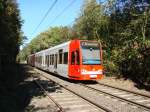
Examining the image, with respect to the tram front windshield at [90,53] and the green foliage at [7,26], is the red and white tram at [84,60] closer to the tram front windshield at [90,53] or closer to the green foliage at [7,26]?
the tram front windshield at [90,53]

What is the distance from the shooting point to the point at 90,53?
67.5 ft

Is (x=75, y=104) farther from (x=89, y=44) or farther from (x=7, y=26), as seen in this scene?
(x=7, y=26)

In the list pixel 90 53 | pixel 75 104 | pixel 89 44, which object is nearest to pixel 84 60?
pixel 90 53

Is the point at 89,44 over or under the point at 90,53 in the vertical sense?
over

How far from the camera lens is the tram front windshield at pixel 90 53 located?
20.3 meters

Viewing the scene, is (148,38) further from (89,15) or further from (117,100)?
(89,15)

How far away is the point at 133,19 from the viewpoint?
21.5 m

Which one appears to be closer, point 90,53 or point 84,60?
point 84,60

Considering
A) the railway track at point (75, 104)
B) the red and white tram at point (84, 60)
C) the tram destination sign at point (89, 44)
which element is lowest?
the railway track at point (75, 104)

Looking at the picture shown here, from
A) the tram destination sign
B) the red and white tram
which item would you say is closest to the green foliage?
the red and white tram

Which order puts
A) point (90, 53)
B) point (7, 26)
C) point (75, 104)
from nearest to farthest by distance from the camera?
point (75, 104), point (7, 26), point (90, 53)

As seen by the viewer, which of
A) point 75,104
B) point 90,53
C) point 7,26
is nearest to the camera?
point 75,104

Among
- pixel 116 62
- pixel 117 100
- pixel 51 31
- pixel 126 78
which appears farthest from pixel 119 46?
pixel 51 31

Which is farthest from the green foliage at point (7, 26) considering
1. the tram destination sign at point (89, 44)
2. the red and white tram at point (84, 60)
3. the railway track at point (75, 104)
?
the tram destination sign at point (89, 44)
